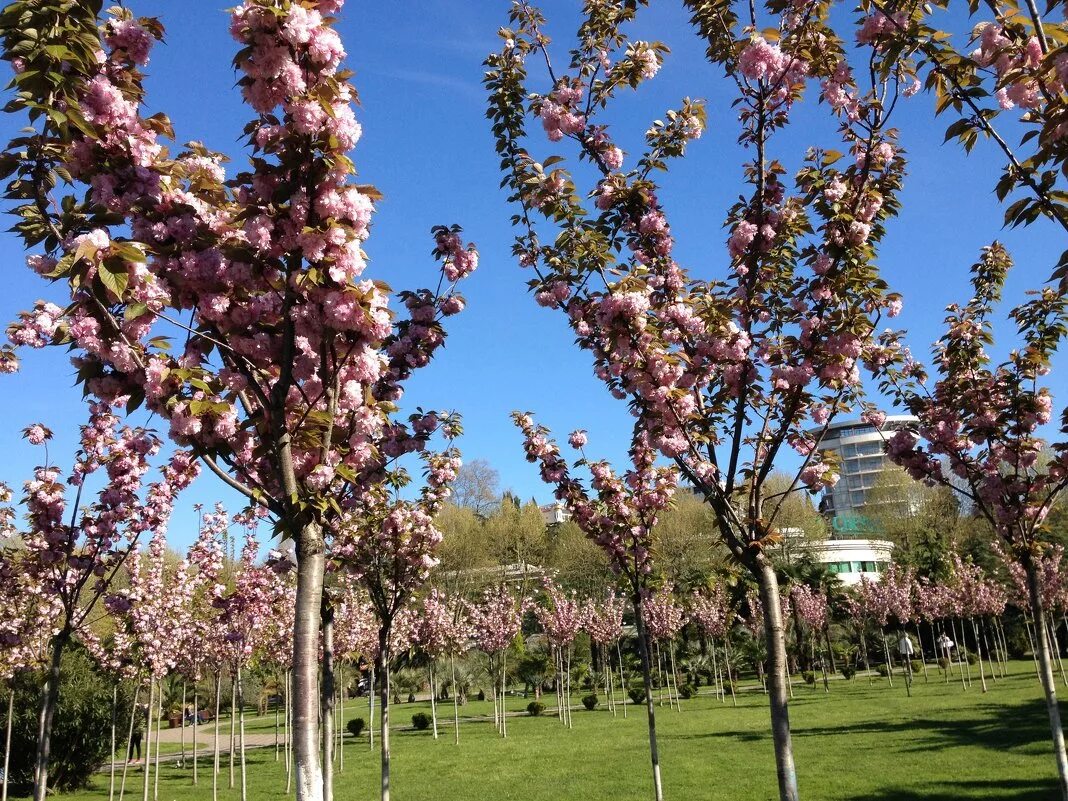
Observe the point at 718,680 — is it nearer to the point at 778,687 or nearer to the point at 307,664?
the point at 778,687

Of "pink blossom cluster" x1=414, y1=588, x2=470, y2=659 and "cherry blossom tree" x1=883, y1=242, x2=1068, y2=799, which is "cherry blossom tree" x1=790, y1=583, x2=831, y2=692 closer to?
"pink blossom cluster" x1=414, y1=588, x2=470, y2=659

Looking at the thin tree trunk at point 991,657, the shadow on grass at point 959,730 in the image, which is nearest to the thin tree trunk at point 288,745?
the shadow on grass at point 959,730

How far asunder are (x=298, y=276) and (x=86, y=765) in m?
20.3

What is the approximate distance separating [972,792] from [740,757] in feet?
16.8

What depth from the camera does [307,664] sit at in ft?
9.53

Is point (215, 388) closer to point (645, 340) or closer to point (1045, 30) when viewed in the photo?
point (645, 340)

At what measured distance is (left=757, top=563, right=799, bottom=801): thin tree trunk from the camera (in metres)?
4.15

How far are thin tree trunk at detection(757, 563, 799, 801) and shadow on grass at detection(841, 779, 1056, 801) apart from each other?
687 cm

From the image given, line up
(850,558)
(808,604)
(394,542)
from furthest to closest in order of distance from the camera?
(850,558) → (808,604) → (394,542)

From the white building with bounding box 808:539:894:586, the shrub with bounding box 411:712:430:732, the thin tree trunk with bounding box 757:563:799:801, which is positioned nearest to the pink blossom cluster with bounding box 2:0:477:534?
the thin tree trunk with bounding box 757:563:799:801

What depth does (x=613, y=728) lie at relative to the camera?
2100 cm

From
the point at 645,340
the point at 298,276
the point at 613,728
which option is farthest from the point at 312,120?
the point at 613,728

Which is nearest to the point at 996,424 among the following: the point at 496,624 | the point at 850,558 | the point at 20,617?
the point at 20,617

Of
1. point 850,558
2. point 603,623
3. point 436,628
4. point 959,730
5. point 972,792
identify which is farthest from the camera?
point 850,558
